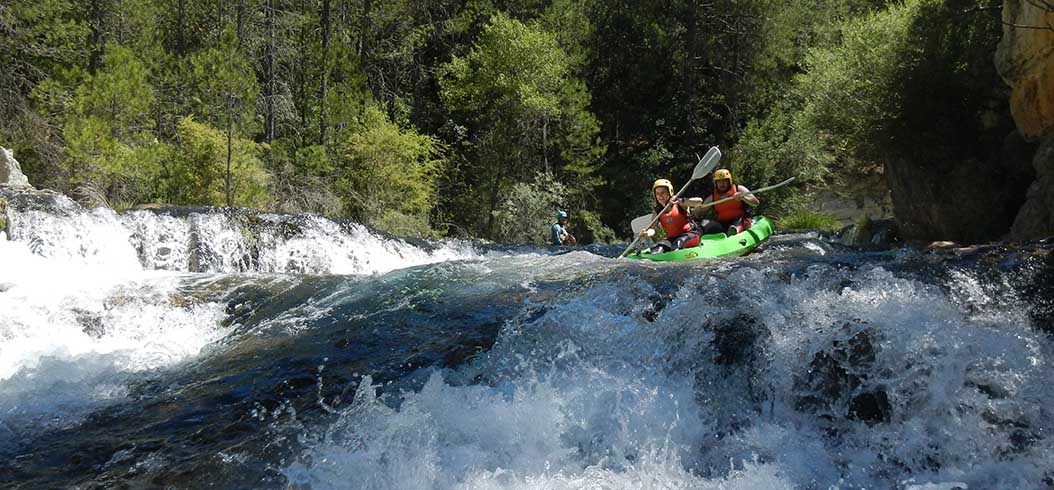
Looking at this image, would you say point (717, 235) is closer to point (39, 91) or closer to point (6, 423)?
point (6, 423)

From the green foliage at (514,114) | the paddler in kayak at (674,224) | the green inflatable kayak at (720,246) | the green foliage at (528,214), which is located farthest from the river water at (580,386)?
the green foliage at (514,114)

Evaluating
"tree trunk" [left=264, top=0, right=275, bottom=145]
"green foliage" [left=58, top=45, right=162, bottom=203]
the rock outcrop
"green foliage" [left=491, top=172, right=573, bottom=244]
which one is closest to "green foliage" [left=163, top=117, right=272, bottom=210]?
"green foliage" [left=58, top=45, right=162, bottom=203]

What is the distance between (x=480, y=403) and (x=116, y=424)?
6.48 feet

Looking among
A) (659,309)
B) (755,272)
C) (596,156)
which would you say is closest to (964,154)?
(755,272)

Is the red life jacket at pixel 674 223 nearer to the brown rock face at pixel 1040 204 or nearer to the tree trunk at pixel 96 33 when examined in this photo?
the brown rock face at pixel 1040 204

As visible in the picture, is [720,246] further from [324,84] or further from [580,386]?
[324,84]

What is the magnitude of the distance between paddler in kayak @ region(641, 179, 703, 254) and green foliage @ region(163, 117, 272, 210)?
8.63 m

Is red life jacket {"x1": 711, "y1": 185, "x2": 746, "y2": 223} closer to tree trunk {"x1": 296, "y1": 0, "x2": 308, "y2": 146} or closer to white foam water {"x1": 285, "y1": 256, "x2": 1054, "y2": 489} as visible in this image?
white foam water {"x1": 285, "y1": 256, "x2": 1054, "y2": 489}

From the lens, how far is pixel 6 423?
13.5ft

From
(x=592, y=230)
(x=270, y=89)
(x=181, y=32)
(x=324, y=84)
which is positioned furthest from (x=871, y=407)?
(x=181, y=32)

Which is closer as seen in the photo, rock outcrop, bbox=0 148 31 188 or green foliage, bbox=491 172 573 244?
rock outcrop, bbox=0 148 31 188

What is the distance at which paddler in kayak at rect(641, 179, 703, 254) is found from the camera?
832 cm

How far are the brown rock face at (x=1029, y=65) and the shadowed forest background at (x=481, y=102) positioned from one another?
1508mm

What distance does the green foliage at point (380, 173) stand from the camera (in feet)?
57.7
